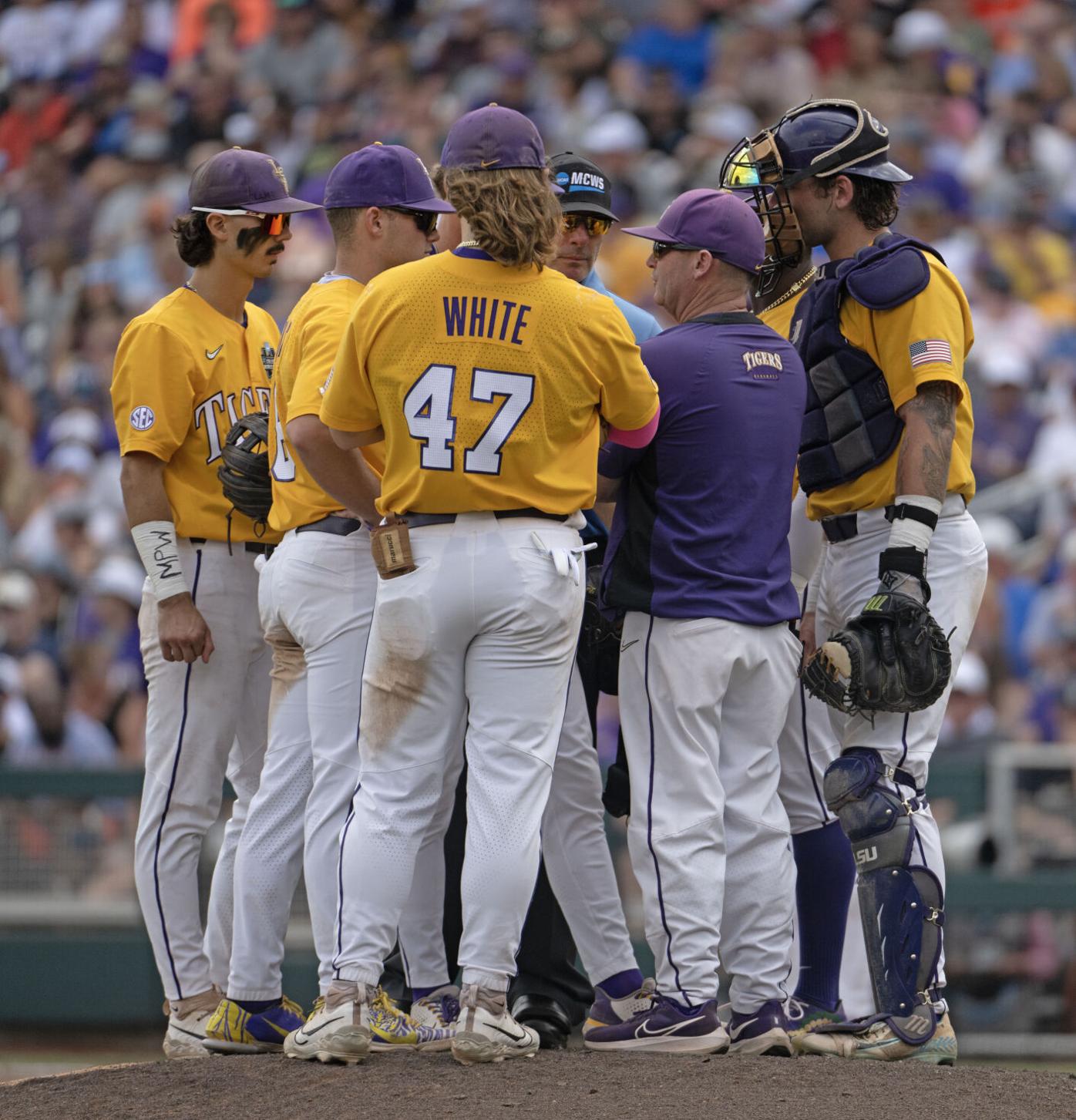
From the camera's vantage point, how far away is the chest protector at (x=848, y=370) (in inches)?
185

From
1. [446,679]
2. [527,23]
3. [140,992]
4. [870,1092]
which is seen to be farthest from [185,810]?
[527,23]

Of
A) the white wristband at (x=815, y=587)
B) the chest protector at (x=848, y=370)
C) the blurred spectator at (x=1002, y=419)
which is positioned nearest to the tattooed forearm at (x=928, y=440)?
the chest protector at (x=848, y=370)

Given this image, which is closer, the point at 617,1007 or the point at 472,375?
the point at 472,375

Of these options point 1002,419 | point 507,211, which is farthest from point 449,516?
point 1002,419

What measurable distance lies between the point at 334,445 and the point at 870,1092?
81.1 inches

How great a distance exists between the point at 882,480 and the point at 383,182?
5.17ft

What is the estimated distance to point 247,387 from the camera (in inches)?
215

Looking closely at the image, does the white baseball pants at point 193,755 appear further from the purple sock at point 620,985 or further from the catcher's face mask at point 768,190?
the catcher's face mask at point 768,190

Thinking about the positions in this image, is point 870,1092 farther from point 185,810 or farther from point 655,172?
point 655,172

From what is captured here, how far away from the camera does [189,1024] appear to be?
517 cm

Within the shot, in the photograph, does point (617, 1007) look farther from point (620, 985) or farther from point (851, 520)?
point (851, 520)

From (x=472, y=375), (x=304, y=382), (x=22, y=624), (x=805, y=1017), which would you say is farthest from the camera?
(x=22, y=624)

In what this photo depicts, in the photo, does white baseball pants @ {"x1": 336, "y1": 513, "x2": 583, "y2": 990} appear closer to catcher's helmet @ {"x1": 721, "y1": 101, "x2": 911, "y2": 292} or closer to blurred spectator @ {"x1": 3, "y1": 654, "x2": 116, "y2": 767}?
catcher's helmet @ {"x1": 721, "y1": 101, "x2": 911, "y2": 292}

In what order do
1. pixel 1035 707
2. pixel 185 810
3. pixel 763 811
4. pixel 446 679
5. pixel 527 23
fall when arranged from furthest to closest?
pixel 527 23 → pixel 1035 707 → pixel 185 810 → pixel 763 811 → pixel 446 679
